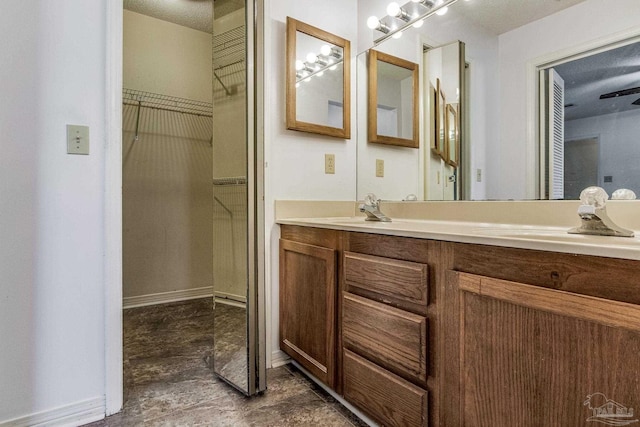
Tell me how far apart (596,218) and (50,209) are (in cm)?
185

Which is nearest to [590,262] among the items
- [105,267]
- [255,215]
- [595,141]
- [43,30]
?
[595,141]

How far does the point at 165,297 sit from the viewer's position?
2.96 m

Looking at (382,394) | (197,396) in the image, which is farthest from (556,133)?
(197,396)

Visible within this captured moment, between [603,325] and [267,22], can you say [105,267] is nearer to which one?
[267,22]

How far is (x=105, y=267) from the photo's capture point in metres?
1.39

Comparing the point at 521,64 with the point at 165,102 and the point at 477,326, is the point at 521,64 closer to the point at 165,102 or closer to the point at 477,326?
the point at 477,326

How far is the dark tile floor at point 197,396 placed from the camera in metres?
A: 1.35

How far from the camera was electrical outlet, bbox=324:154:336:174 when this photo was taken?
2016mm

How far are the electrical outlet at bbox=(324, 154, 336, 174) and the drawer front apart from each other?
81 centimetres

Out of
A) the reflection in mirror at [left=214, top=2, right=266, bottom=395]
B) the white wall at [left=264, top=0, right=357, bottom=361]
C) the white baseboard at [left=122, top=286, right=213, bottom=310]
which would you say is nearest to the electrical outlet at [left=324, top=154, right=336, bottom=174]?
the white wall at [left=264, top=0, right=357, bottom=361]

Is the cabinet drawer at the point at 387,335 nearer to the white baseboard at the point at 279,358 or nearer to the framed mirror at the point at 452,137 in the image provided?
the white baseboard at the point at 279,358

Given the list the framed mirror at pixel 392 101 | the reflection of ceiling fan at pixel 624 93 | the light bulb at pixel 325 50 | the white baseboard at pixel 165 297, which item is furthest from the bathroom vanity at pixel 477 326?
the white baseboard at pixel 165 297

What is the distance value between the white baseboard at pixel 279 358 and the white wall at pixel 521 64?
4.37 ft

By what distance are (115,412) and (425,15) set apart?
7.71 ft
